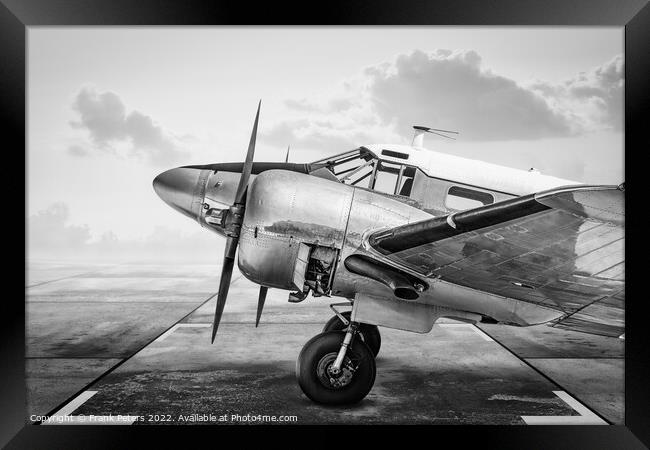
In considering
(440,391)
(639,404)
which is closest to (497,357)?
(440,391)

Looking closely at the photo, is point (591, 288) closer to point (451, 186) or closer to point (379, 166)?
point (451, 186)

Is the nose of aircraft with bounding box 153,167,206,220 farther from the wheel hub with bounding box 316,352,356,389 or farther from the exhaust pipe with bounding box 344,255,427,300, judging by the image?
the wheel hub with bounding box 316,352,356,389

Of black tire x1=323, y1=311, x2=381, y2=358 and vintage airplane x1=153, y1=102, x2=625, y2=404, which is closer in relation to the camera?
vintage airplane x1=153, y1=102, x2=625, y2=404

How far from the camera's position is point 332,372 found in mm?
4785

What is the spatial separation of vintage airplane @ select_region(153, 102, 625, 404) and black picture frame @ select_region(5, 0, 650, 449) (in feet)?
1.81

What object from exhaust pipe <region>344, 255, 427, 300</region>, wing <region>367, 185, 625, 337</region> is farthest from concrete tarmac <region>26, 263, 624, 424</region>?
exhaust pipe <region>344, 255, 427, 300</region>

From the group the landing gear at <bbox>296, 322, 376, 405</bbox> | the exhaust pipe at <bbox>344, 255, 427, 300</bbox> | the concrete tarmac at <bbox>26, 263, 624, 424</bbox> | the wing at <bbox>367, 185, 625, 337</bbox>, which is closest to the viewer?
the wing at <bbox>367, 185, 625, 337</bbox>

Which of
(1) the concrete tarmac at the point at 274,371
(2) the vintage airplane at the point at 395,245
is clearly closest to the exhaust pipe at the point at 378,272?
(2) the vintage airplane at the point at 395,245

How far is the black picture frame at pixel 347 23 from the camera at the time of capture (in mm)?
4559

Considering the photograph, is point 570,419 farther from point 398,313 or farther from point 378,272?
point 378,272

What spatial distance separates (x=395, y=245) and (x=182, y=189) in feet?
7.36

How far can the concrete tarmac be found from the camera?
4926mm

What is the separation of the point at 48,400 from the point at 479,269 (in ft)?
13.9

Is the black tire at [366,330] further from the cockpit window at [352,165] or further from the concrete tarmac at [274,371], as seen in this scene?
the cockpit window at [352,165]
